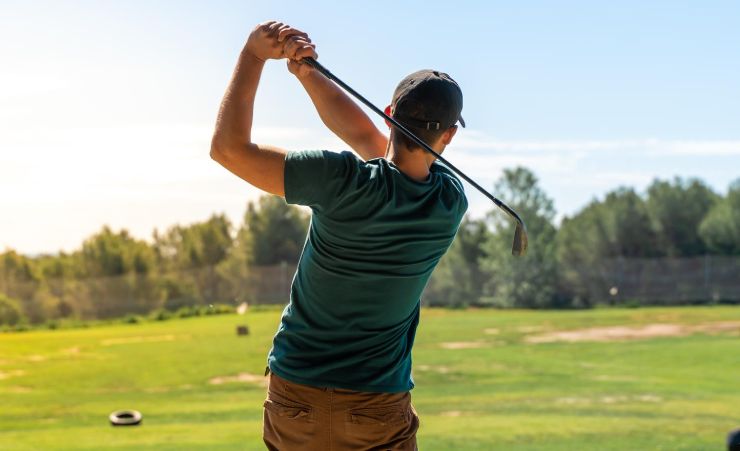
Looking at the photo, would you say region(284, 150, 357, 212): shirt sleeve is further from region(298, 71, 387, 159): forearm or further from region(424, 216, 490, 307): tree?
region(424, 216, 490, 307): tree

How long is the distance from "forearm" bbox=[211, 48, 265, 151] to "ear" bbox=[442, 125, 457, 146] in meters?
0.48

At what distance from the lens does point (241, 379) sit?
62.1ft

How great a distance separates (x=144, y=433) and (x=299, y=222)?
40377 millimetres

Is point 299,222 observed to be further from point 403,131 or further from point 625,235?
point 403,131

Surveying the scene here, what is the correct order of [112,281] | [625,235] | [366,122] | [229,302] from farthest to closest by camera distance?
[625,235], [229,302], [112,281], [366,122]

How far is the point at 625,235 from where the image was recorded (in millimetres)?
50094

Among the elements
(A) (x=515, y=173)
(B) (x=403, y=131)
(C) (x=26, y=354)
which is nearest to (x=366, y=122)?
(B) (x=403, y=131)

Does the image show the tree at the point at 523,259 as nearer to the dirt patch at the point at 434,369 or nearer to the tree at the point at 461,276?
the tree at the point at 461,276

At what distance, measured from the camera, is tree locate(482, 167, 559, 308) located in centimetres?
4550

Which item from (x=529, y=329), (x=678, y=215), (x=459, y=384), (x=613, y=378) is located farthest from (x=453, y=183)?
(x=678, y=215)

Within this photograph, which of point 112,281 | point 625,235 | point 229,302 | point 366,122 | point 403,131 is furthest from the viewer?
point 625,235

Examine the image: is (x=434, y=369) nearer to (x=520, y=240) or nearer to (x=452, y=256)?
(x=520, y=240)

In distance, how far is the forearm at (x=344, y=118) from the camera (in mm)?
2594

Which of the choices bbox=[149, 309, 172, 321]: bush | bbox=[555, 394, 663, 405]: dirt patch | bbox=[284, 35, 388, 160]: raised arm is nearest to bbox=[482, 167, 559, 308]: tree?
bbox=[149, 309, 172, 321]: bush
